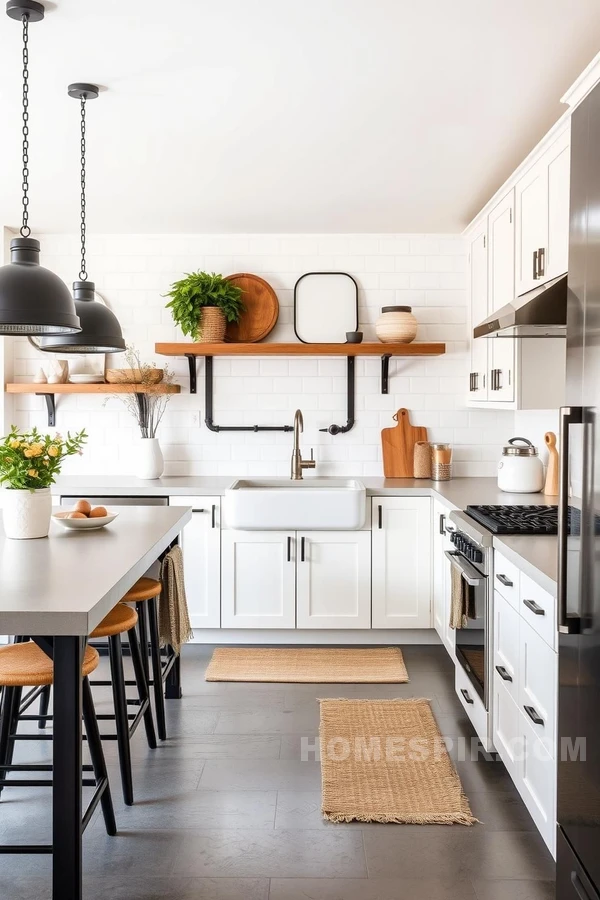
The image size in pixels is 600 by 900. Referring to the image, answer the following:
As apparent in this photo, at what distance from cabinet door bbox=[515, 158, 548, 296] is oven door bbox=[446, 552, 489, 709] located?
122cm

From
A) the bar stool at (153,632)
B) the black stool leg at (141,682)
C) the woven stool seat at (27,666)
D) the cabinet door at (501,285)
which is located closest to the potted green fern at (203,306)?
the cabinet door at (501,285)

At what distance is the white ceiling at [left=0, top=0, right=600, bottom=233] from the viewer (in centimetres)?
235

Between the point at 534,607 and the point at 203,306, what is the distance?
9.98 feet

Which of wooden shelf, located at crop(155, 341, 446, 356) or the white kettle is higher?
wooden shelf, located at crop(155, 341, 446, 356)

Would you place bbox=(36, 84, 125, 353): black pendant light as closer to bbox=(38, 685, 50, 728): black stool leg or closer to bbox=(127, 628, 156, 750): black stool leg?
bbox=(127, 628, 156, 750): black stool leg

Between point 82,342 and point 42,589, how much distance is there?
1375 mm

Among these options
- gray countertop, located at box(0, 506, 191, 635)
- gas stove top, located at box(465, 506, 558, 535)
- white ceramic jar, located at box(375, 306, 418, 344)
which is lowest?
gray countertop, located at box(0, 506, 191, 635)

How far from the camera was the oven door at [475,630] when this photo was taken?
292 cm

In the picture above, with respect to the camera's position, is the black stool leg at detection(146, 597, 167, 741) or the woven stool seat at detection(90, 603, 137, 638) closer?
the woven stool seat at detection(90, 603, 137, 638)

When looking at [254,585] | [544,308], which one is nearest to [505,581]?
[544,308]

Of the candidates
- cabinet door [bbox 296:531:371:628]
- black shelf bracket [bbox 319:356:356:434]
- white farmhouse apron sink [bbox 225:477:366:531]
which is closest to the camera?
white farmhouse apron sink [bbox 225:477:366:531]

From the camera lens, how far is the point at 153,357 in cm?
511

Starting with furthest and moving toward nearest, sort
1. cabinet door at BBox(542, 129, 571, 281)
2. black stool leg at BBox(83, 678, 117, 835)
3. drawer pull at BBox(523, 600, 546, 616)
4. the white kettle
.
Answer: the white kettle → cabinet door at BBox(542, 129, 571, 281) → black stool leg at BBox(83, 678, 117, 835) → drawer pull at BBox(523, 600, 546, 616)

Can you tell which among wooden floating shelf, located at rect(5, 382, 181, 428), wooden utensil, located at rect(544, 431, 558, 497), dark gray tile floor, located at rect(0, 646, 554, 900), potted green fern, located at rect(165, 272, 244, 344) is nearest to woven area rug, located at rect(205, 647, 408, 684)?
dark gray tile floor, located at rect(0, 646, 554, 900)
